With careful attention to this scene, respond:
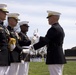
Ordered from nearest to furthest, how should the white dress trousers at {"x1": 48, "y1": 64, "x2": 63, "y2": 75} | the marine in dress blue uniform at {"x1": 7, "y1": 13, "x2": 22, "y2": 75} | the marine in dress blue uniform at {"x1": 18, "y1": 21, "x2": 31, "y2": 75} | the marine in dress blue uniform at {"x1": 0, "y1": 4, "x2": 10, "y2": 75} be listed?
the marine in dress blue uniform at {"x1": 0, "y1": 4, "x2": 10, "y2": 75}, the white dress trousers at {"x1": 48, "y1": 64, "x2": 63, "y2": 75}, the marine in dress blue uniform at {"x1": 7, "y1": 13, "x2": 22, "y2": 75}, the marine in dress blue uniform at {"x1": 18, "y1": 21, "x2": 31, "y2": 75}

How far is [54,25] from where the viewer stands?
9.57 meters

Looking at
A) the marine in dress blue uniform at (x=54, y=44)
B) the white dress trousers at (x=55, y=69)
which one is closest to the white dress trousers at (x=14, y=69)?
the marine in dress blue uniform at (x=54, y=44)

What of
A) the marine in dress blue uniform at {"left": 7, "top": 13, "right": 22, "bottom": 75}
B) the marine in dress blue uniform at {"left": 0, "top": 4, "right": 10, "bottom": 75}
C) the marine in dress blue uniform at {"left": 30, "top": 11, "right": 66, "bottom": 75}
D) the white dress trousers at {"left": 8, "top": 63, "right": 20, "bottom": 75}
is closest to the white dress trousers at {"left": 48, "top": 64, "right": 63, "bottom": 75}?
the marine in dress blue uniform at {"left": 30, "top": 11, "right": 66, "bottom": 75}

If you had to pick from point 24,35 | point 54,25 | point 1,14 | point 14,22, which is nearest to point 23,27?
point 24,35

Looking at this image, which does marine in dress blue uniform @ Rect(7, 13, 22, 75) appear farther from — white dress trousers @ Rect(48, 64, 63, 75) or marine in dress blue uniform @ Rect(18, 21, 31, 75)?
white dress trousers @ Rect(48, 64, 63, 75)

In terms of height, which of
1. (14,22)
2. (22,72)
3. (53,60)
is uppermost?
(14,22)

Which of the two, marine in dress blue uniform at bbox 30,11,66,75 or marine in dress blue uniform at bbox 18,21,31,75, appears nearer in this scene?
marine in dress blue uniform at bbox 30,11,66,75

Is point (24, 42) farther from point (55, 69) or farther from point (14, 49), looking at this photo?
point (55, 69)

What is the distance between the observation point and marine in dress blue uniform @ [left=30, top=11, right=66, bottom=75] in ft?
31.0

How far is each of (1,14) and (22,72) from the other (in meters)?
3.17

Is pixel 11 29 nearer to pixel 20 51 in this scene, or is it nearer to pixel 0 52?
pixel 20 51

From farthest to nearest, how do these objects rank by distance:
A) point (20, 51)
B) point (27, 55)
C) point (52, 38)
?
point (27, 55) < point (20, 51) < point (52, 38)

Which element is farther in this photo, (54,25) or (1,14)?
(54,25)

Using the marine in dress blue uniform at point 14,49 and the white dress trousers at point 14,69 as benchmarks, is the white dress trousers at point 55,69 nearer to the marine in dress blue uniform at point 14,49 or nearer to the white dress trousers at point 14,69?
the marine in dress blue uniform at point 14,49
